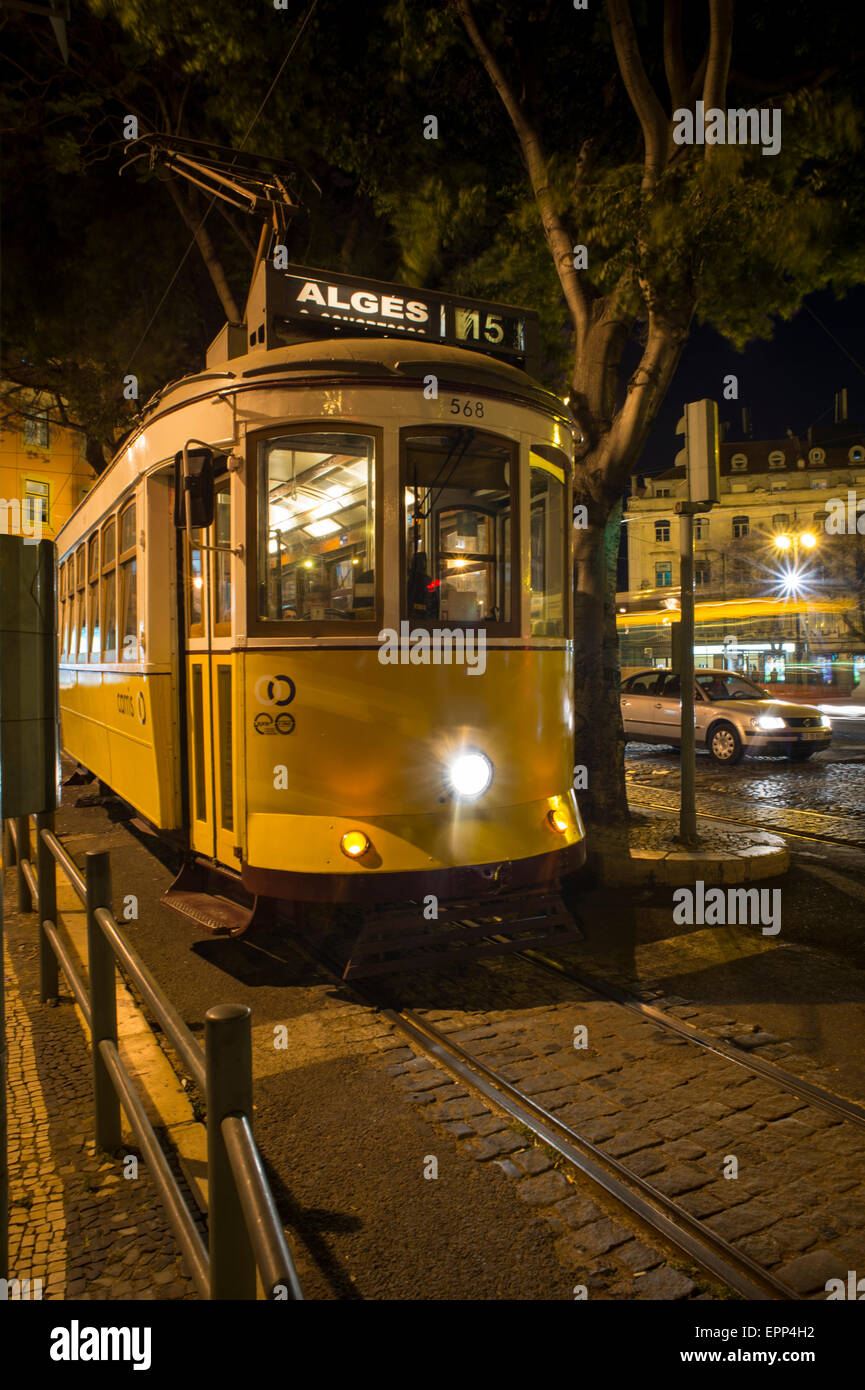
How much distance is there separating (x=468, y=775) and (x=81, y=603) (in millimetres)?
6396

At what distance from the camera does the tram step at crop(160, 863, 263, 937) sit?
5.13 m

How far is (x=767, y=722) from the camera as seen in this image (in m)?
14.5

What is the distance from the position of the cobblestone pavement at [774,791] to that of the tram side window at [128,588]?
6.14 metres

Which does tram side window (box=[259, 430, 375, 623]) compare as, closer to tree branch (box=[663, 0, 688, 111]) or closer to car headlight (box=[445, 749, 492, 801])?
car headlight (box=[445, 749, 492, 801])

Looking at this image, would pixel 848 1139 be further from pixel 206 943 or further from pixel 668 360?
pixel 668 360

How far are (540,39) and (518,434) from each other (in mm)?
6073

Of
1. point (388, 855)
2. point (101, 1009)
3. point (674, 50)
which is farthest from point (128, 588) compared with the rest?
point (674, 50)

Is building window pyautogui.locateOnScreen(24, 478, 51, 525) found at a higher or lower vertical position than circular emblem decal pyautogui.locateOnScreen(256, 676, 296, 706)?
higher

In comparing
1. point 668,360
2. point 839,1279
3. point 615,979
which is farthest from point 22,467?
point 839,1279

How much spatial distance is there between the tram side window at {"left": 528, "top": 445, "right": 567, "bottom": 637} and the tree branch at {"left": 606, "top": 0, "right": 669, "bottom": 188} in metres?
3.52

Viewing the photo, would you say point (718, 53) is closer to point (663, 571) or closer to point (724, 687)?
point (724, 687)

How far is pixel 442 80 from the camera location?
10.1 m

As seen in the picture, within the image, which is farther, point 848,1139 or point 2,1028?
point 848,1139

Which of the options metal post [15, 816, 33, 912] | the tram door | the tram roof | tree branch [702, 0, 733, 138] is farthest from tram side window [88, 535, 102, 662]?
tree branch [702, 0, 733, 138]
